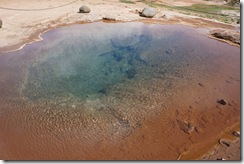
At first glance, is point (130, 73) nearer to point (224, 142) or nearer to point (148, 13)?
point (224, 142)

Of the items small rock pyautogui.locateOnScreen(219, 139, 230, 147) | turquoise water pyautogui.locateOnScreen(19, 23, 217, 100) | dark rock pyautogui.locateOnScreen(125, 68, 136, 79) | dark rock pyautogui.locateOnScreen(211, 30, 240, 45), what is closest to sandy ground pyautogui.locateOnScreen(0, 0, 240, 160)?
dark rock pyautogui.locateOnScreen(211, 30, 240, 45)

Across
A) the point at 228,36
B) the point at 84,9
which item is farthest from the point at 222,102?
the point at 84,9

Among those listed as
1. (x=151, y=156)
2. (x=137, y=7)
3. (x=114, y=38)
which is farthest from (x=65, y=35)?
(x=151, y=156)

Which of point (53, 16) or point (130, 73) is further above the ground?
point (53, 16)

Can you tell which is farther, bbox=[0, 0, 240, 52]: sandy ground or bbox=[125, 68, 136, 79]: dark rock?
bbox=[0, 0, 240, 52]: sandy ground

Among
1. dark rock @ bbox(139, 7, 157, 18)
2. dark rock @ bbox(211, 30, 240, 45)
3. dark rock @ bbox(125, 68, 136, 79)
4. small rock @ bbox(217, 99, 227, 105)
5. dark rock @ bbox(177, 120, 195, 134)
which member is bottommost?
dark rock @ bbox(177, 120, 195, 134)

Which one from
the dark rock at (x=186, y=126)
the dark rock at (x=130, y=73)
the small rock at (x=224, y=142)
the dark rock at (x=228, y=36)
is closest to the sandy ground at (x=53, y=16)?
the dark rock at (x=228, y=36)

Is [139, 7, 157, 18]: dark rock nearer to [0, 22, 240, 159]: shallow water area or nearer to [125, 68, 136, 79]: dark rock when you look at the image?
[0, 22, 240, 159]: shallow water area

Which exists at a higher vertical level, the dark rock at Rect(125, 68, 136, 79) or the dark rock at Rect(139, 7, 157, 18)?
the dark rock at Rect(139, 7, 157, 18)

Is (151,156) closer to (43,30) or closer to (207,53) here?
(207,53)
